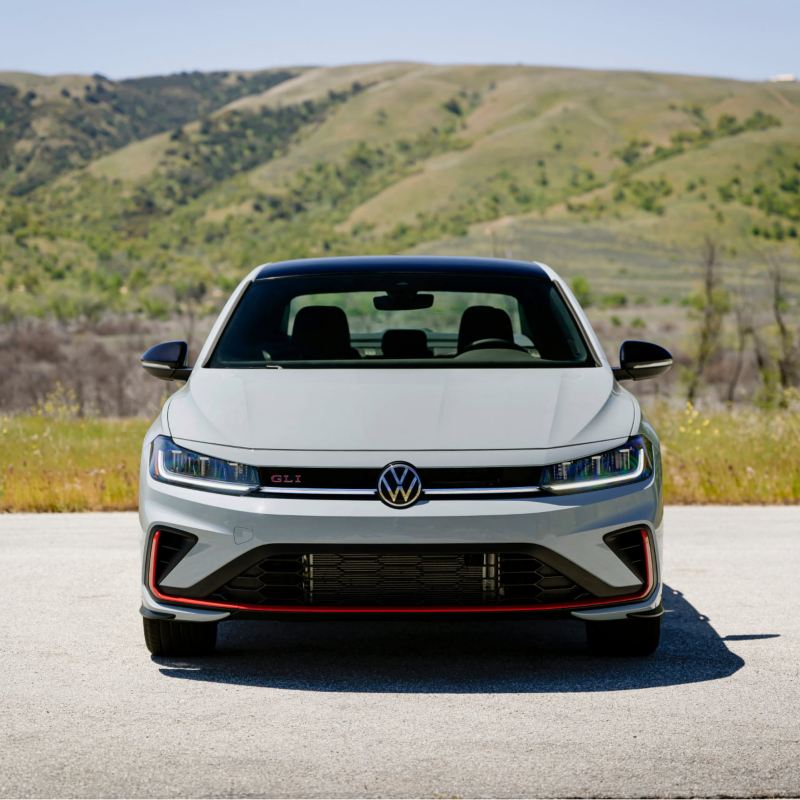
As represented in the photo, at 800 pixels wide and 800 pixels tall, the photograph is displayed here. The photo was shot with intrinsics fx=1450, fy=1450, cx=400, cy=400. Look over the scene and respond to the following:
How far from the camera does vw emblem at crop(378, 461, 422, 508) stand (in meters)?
5.32

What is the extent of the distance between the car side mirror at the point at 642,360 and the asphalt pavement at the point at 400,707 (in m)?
1.20

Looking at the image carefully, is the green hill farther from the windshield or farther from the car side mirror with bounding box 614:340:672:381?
the car side mirror with bounding box 614:340:672:381

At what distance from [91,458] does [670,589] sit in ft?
23.5

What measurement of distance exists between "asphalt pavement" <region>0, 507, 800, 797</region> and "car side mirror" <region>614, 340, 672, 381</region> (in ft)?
3.95

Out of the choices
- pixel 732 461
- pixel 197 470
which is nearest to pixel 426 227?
pixel 732 461

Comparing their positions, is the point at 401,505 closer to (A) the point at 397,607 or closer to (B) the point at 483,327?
(A) the point at 397,607

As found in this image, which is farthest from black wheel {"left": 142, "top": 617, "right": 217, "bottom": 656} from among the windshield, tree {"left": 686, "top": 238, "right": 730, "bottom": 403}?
tree {"left": 686, "top": 238, "right": 730, "bottom": 403}

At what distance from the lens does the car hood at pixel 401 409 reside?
18.0 ft

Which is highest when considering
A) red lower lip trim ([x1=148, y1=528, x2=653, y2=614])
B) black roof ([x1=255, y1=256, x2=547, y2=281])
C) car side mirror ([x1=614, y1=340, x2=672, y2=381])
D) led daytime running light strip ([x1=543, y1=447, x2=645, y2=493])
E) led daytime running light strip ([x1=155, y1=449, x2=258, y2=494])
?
black roof ([x1=255, y1=256, x2=547, y2=281])

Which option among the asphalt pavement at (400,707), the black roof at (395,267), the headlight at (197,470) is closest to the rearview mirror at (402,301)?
the black roof at (395,267)

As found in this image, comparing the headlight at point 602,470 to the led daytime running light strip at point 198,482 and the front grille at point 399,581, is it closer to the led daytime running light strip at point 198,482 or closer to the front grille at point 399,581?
the front grille at point 399,581

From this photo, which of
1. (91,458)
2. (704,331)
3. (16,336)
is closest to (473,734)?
(91,458)

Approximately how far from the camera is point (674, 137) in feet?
486

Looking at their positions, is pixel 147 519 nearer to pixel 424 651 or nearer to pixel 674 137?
pixel 424 651
